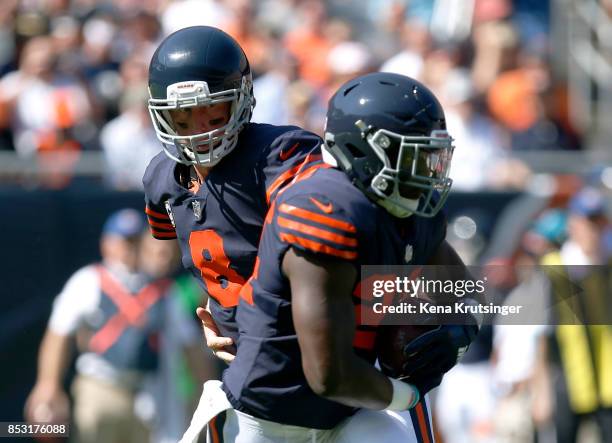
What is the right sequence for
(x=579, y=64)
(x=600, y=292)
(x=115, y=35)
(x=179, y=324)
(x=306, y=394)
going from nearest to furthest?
(x=306, y=394), (x=600, y=292), (x=179, y=324), (x=115, y=35), (x=579, y=64)

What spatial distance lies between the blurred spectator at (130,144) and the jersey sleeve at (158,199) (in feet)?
10.4

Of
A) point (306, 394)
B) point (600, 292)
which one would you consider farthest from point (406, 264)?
point (600, 292)

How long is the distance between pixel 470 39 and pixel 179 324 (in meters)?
3.70

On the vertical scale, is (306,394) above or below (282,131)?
below

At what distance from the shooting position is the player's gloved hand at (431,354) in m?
3.33

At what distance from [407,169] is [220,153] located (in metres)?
0.57

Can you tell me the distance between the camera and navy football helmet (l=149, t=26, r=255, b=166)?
3.41m

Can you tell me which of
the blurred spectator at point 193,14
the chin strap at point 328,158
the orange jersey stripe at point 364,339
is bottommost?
the blurred spectator at point 193,14

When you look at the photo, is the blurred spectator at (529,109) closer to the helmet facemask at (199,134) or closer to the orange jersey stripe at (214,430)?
the helmet facemask at (199,134)

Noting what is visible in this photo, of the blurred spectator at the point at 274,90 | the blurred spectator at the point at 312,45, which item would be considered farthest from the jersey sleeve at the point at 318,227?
the blurred spectator at the point at 312,45

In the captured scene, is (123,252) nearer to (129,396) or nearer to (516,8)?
(129,396)

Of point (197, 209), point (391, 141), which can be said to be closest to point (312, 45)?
point (197, 209)

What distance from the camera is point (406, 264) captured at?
3.39 metres

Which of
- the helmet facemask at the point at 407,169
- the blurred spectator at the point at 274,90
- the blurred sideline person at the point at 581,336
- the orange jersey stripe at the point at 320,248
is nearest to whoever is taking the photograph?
the orange jersey stripe at the point at 320,248
